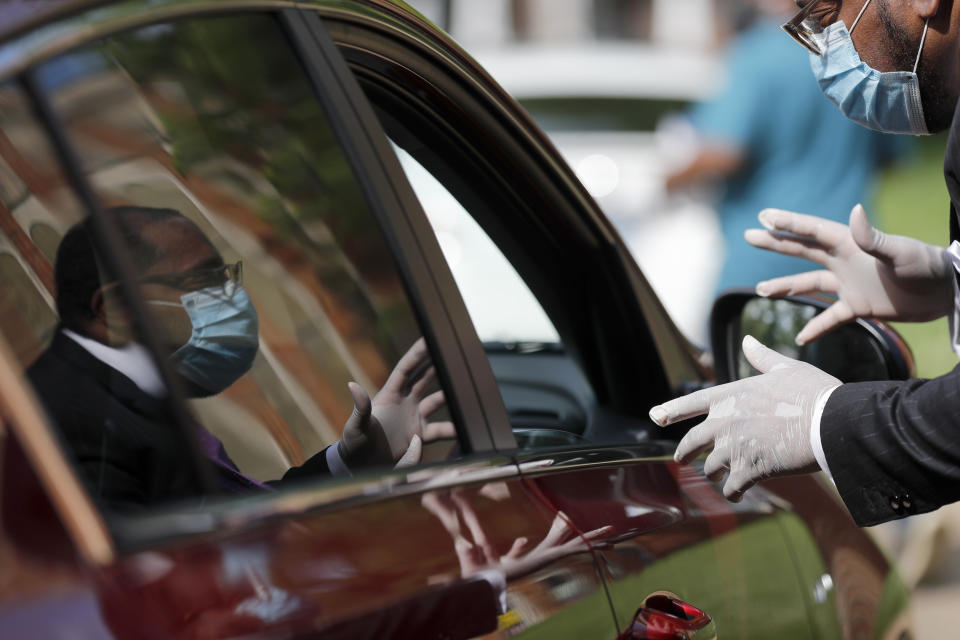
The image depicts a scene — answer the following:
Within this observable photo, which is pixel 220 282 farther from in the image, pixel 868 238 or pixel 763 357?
pixel 868 238

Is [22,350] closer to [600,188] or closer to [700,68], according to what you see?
[600,188]

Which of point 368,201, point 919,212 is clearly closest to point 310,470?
point 368,201

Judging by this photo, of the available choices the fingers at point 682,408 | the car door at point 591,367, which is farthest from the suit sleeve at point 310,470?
the fingers at point 682,408

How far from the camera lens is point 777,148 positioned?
4.09 m

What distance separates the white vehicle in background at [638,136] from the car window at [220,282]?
1700mm

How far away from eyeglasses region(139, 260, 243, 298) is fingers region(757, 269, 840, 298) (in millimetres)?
1118

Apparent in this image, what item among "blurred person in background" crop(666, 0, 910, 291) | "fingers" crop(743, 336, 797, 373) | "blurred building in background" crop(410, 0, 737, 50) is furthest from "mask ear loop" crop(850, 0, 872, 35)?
"blurred building in background" crop(410, 0, 737, 50)

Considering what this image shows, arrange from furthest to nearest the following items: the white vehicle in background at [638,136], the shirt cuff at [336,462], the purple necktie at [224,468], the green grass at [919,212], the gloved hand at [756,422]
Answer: the white vehicle in background at [638,136], the green grass at [919,212], the gloved hand at [756,422], the shirt cuff at [336,462], the purple necktie at [224,468]

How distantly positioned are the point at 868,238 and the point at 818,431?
66 centimetres

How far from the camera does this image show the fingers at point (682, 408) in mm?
1624

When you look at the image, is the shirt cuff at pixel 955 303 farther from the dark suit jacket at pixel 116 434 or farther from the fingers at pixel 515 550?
the dark suit jacket at pixel 116 434

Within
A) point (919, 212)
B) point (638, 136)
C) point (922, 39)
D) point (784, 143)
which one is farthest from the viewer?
point (638, 136)

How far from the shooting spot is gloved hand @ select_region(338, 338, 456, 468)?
1444 millimetres

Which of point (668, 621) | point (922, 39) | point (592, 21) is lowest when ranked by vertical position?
point (668, 621)
